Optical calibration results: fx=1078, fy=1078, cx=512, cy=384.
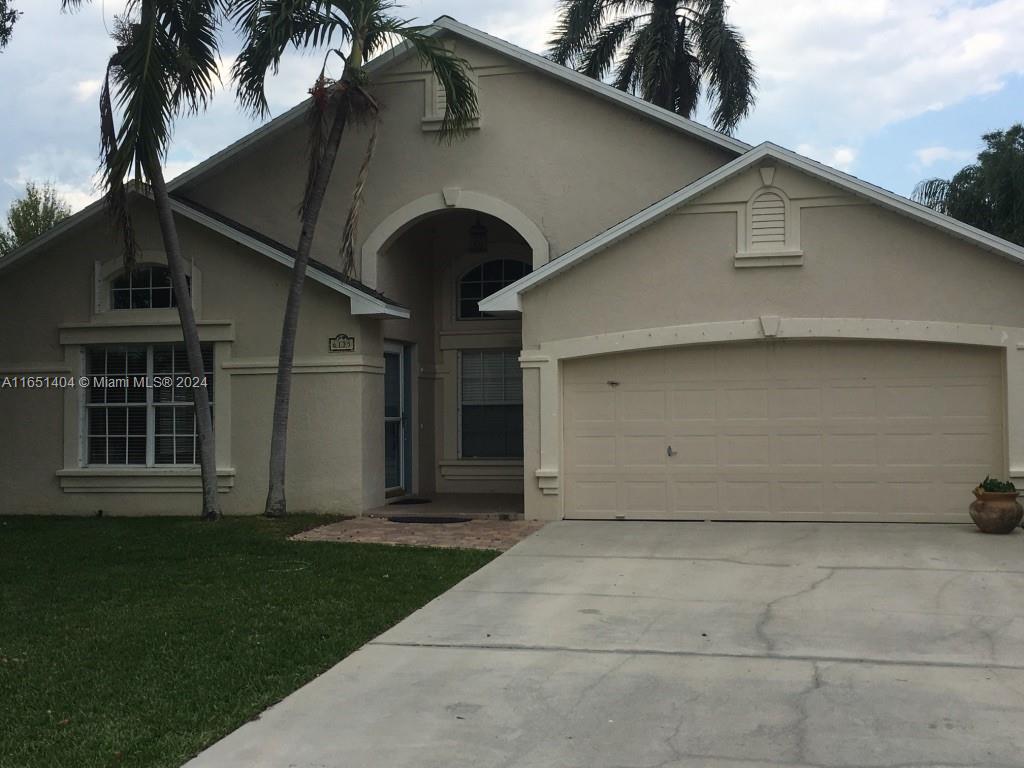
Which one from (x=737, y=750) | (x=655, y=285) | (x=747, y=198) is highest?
(x=747, y=198)

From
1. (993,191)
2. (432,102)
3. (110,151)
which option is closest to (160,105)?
(110,151)

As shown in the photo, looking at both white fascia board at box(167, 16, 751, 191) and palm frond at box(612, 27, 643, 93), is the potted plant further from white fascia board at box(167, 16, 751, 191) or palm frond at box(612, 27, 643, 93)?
palm frond at box(612, 27, 643, 93)

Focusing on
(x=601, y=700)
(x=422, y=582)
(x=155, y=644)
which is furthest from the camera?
(x=422, y=582)

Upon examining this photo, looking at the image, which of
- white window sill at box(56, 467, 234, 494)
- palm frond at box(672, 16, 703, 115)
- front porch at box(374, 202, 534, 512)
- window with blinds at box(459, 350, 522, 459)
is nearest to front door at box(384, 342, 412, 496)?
front porch at box(374, 202, 534, 512)

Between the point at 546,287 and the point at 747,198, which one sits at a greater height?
the point at 747,198

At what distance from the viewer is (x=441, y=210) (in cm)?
1596

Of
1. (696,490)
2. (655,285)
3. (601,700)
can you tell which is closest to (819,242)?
(655,285)

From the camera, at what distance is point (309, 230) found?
1385cm

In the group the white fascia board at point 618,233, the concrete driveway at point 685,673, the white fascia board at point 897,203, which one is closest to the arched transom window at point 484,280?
the white fascia board at point 618,233

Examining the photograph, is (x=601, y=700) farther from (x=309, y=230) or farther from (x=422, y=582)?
(x=309, y=230)

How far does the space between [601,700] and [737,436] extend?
7.62 metres

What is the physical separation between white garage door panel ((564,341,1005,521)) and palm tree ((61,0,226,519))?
4.81 meters

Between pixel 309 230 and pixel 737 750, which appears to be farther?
pixel 309 230

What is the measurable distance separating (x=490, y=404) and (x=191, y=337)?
5.66m
